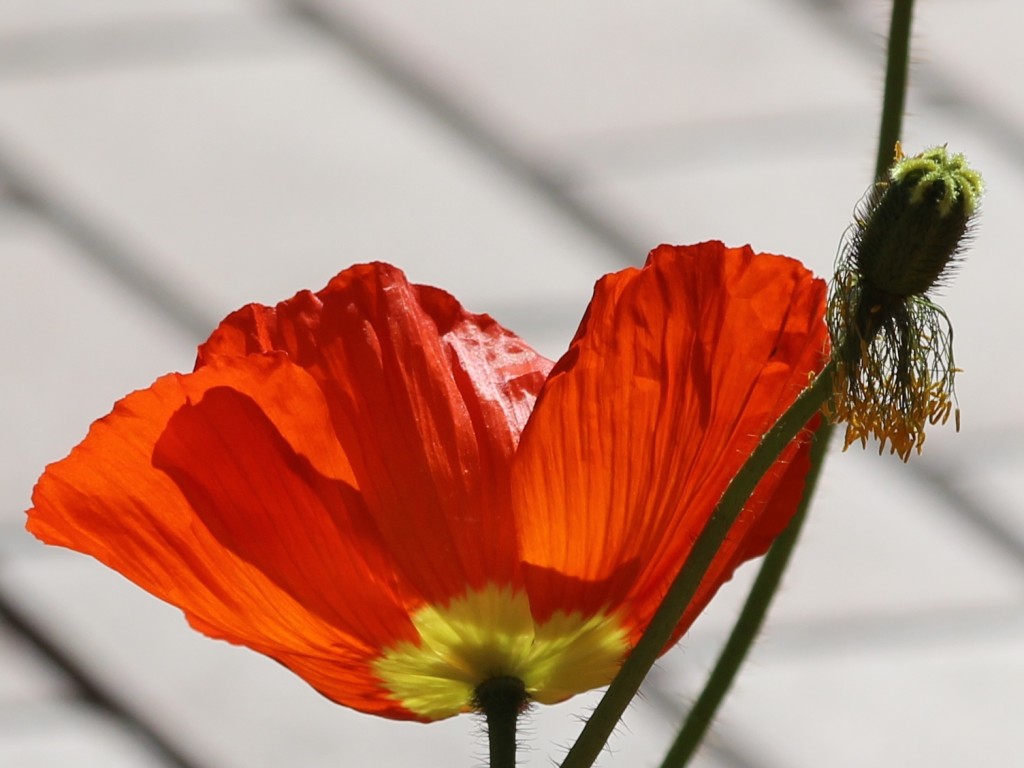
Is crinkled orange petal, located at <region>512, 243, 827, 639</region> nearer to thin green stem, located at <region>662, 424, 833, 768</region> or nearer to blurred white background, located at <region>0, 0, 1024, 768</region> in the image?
thin green stem, located at <region>662, 424, 833, 768</region>

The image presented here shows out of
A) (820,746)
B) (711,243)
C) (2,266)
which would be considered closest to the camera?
(711,243)

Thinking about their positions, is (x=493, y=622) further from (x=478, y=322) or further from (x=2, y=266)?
(x=2, y=266)

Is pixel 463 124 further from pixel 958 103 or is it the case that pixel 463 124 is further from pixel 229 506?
pixel 229 506

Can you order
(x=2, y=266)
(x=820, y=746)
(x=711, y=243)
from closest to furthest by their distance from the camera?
(x=711, y=243)
(x=820, y=746)
(x=2, y=266)


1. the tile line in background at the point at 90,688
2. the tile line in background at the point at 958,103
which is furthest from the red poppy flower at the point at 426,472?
the tile line in background at the point at 958,103

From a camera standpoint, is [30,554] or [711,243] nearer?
[711,243]

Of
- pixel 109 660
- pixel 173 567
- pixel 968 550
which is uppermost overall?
pixel 968 550

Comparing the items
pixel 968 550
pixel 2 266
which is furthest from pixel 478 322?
pixel 2 266
